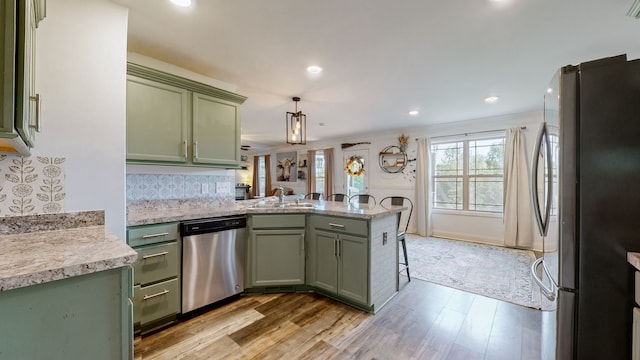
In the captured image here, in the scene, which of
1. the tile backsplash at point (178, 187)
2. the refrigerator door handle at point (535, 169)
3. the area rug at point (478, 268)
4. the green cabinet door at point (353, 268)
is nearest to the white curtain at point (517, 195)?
the area rug at point (478, 268)

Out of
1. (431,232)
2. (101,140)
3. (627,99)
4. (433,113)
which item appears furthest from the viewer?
(431,232)

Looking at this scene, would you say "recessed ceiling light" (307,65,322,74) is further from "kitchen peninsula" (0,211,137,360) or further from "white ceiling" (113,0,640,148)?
"kitchen peninsula" (0,211,137,360)

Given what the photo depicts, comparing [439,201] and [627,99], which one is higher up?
[627,99]

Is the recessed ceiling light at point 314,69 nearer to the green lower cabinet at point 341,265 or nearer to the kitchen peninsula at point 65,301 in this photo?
A: the green lower cabinet at point 341,265

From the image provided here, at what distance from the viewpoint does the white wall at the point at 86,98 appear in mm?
1439

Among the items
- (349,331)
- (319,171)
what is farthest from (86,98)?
(319,171)

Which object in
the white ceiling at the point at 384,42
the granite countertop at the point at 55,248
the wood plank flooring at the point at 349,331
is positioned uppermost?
the white ceiling at the point at 384,42

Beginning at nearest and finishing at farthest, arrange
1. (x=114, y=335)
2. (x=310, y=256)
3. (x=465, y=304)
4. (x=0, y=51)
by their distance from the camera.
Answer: (x=0, y=51)
(x=114, y=335)
(x=465, y=304)
(x=310, y=256)

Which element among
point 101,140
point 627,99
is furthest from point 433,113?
point 101,140

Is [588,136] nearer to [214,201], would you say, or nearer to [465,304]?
[465,304]

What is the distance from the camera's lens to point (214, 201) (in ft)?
9.18

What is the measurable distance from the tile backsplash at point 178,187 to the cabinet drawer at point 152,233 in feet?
1.99

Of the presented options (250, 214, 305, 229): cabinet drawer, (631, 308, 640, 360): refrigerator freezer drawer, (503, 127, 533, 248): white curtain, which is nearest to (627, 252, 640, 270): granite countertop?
(631, 308, 640, 360): refrigerator freezer drawer

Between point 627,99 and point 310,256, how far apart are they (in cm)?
235
